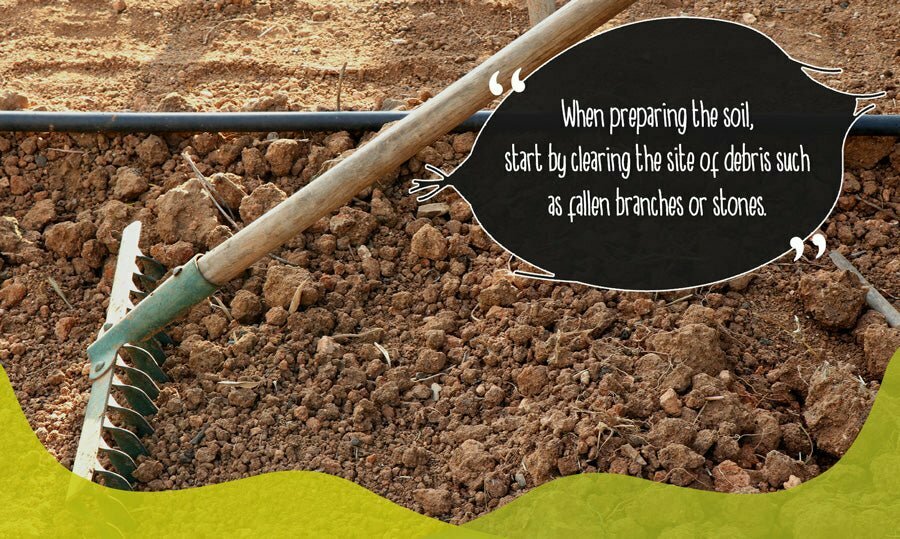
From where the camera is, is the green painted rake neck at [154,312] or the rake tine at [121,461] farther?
the green painted rake neck at [154,312]

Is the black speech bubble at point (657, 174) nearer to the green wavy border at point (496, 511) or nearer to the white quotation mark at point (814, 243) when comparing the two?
the white quotation mark at point (814, 243)

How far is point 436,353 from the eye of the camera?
2850 millimetres

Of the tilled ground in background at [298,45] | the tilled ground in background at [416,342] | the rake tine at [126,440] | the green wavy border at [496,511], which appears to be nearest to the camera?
the green wavy border at [496,511]

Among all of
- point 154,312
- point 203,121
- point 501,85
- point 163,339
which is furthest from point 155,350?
point 501,85

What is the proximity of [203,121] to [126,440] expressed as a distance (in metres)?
1.21

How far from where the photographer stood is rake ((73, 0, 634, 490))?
269 cm

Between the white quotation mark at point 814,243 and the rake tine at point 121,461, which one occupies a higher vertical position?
the white quotation mark at point 814,243

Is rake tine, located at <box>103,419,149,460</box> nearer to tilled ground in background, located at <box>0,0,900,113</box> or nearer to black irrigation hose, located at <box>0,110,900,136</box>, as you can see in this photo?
black irrigation hose, located at <box>0,110,900,136</box>

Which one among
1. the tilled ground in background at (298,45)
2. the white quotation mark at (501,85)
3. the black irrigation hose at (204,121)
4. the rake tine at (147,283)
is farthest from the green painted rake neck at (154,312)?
the tilled ground in background at (298,45)

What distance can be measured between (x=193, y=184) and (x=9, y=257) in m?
0.64

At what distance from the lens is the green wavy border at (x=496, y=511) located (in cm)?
233

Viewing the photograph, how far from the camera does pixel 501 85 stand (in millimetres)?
2740

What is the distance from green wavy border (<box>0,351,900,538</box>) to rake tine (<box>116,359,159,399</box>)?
29 cm

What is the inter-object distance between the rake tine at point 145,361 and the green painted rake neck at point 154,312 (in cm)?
4
